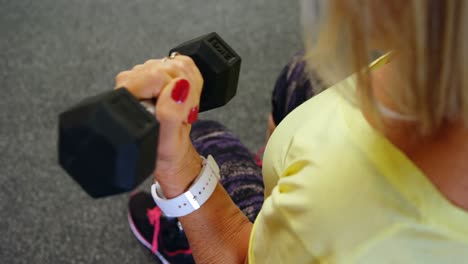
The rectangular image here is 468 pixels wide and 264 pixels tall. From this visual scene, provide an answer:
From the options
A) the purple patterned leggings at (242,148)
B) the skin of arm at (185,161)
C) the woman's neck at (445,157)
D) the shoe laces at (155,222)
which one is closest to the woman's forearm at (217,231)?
the skin of arm at (185,161)

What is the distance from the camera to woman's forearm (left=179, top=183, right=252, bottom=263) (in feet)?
1.99

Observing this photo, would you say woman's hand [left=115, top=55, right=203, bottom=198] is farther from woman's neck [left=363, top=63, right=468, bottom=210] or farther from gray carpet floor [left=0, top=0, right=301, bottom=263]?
gray carpet floor [left=0, top=0, right=301, bottom=263]

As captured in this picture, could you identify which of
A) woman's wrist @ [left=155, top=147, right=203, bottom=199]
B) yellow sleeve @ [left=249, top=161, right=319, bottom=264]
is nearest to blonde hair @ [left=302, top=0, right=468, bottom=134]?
yellow sleeve @ [left=249, top=161, right=319, bottom=264]

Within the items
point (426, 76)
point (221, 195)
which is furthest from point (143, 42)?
point (426, 76)

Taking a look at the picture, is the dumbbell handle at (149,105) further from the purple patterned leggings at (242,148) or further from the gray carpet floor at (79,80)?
the gray carpet floor at (79,80)

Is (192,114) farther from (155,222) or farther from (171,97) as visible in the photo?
(155,222)

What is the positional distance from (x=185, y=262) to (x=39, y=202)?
Result: 367 millimetres

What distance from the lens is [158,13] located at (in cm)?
151

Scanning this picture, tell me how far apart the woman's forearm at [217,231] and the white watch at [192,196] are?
0.02m

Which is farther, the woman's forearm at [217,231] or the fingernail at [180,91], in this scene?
the woman's forearm at [217,231]

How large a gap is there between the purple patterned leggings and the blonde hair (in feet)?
1.15

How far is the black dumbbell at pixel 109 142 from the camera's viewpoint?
0.41 m

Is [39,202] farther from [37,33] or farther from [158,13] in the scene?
[158,13]

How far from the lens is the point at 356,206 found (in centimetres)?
42
